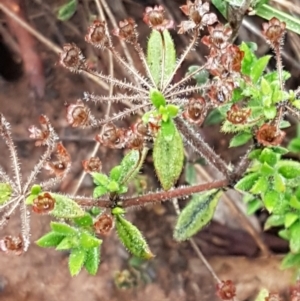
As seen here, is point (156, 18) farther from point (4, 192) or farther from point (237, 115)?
point (4, 192)

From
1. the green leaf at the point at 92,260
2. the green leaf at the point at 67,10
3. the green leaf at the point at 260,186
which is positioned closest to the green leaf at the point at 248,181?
the green leaf at the point at 260,186

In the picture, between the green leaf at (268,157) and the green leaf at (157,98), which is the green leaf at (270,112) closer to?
the green leaf at (268,157)

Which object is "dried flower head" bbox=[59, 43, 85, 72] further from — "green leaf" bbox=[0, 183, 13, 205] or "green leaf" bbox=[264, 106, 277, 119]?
"green leaf" bbox=[264, 106, 277, 119]

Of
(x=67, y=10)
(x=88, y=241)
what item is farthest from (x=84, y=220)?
(x=67, y=10)

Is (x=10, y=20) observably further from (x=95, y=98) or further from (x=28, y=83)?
(x=95, y=98)

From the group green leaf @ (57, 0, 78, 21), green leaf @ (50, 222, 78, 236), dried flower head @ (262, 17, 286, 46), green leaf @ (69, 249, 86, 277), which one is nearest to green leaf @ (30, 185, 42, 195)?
green leaf @ (50, 222, 78, 236)

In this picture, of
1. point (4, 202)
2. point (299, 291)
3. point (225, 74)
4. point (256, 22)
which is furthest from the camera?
point (256, 22)

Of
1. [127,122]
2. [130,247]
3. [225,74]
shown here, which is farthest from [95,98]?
[127,122]
